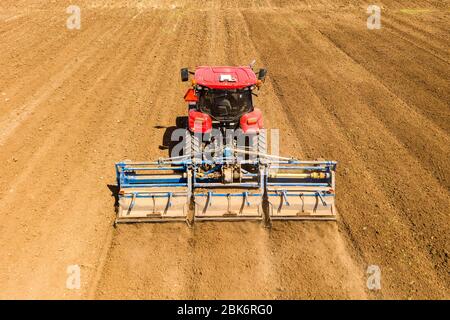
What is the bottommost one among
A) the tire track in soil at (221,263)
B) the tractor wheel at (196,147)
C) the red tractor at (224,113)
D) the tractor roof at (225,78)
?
the tire track in soil at (221,263)

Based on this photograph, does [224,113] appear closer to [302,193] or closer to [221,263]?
[302,193]

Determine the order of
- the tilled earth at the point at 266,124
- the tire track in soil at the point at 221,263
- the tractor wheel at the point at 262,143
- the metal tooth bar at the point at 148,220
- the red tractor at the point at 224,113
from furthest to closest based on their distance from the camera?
1. the tractor wheel at the point at 262,143
2. the red tractor at the point at 224,113
3. the metal tooth bar at the point at 148,220
4. the tilled earth at the point at 266,124
5. the tire track in soil at the point at 221,263

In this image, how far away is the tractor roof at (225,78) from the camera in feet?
24.6

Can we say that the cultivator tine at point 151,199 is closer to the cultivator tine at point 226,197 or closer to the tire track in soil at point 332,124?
the cultivator tine at point 226,197

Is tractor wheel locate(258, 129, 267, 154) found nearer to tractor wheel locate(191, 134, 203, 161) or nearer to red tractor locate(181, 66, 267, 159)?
red tractor locate(181, 66, 267, 159)

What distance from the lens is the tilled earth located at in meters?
6.05

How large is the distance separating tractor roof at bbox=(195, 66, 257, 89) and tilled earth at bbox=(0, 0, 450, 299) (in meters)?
2.24

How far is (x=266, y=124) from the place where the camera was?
10.4 metres

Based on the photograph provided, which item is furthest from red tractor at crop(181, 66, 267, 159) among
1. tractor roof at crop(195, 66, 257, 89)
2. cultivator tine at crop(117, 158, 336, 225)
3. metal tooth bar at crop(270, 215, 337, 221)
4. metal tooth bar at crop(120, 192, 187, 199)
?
metal tooth bar at crop(270, 215, 337, 221)

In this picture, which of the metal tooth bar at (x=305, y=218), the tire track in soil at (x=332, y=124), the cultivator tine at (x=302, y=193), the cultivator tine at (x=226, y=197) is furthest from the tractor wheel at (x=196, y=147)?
the tire track in soil at (x=332, y=124)

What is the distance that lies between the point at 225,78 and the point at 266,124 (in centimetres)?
301

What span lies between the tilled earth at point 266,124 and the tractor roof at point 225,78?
7.34 ft

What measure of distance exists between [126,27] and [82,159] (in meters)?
11.2
